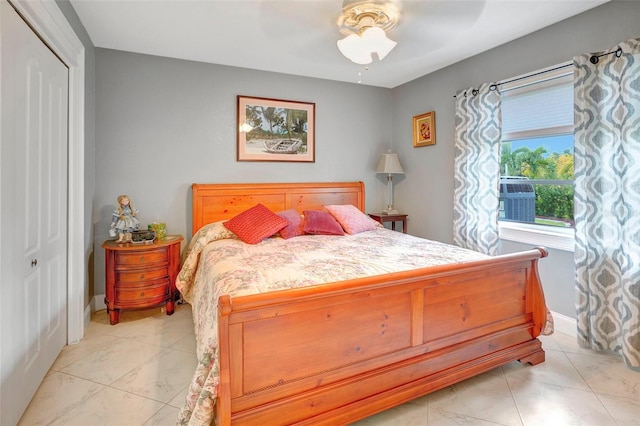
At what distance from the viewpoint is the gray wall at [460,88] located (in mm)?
2428

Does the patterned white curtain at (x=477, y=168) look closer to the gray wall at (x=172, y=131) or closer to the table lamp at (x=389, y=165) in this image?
the table lamp at (x=389, y=165)

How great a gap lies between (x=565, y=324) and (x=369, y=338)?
2018 millimetres

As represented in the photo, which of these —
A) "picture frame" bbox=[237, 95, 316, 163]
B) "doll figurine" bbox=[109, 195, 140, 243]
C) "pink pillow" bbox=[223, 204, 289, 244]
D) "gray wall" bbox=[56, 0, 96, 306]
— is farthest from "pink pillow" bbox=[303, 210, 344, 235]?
"gray wall" bbox=[56, 0, 96, 306]

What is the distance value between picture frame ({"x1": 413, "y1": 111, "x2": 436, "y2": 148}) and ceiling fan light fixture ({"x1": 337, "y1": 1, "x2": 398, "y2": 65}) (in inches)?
61.9

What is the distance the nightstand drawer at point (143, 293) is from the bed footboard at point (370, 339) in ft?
5.86

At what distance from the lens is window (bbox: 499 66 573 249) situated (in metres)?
2.79

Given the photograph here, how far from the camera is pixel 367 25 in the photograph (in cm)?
243

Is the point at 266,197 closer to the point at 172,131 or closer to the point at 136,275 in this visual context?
the point at 172,131

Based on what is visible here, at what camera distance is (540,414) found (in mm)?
1795

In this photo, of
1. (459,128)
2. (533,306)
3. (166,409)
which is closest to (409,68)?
(459,128)

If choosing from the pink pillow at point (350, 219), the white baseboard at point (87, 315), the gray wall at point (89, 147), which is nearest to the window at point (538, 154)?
the pink pillow at point (350, 219)

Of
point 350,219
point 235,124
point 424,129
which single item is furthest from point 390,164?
point 235,124

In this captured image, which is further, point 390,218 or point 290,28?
point 390,218

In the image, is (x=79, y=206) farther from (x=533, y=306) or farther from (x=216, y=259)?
(x=533, y=306)
